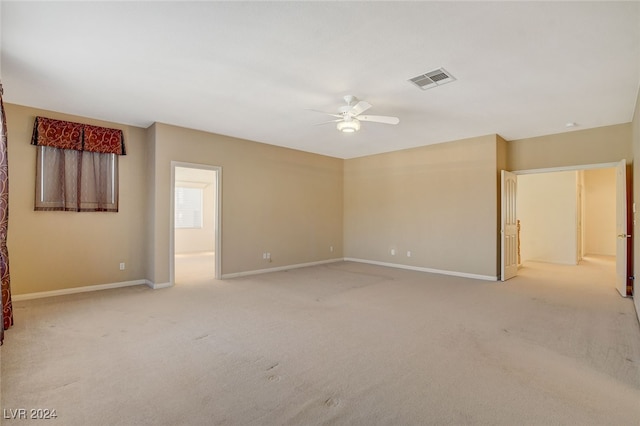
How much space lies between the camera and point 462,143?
6109 mm

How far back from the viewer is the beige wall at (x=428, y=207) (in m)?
5.86

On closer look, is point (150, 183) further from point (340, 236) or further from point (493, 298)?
point (493, 298)

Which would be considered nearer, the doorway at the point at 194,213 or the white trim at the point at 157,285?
the white trim at the point at 157,285

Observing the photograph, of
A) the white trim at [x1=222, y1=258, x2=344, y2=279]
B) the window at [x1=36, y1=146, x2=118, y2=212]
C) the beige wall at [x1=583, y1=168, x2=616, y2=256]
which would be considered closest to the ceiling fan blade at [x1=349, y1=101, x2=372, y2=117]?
the white trim at [x1=222, y1=258, x2=344, y2=279]

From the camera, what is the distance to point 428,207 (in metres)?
6.66

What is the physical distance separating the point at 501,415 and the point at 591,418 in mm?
530

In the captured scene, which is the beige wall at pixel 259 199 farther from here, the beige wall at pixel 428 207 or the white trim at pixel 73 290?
the beige wall at pixel 428 207

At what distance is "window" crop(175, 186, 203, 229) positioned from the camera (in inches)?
391

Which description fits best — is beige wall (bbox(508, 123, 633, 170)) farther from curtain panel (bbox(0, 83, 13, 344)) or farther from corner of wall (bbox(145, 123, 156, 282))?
curtain panel (bbox(0, 83, 13, 344))

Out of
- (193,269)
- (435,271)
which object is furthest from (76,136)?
(435,271)

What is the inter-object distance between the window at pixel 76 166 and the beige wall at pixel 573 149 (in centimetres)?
734

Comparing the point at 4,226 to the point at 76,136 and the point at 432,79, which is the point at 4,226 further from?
the point at 432,79

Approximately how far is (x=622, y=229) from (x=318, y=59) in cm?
526

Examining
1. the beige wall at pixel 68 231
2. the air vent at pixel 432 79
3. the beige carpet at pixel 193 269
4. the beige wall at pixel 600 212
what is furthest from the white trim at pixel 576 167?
the beige wall at pixel 68 231
